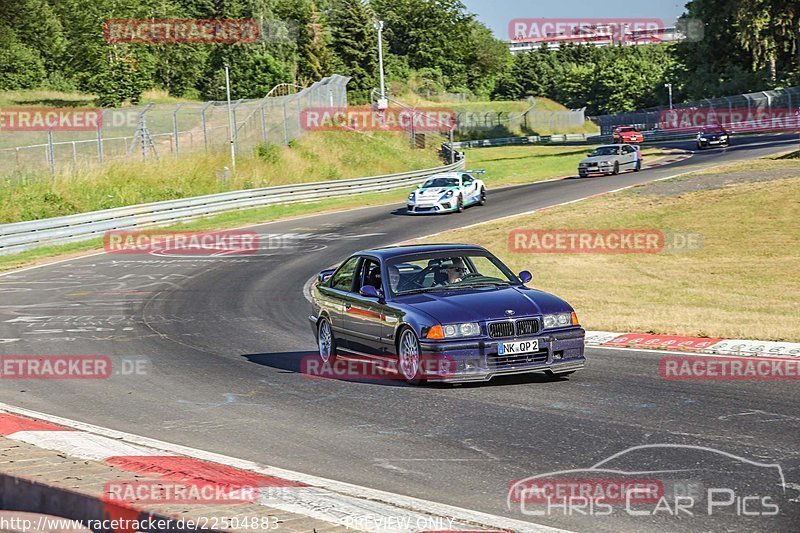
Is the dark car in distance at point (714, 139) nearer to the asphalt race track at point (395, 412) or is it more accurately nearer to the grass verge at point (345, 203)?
the grass verge at point (345, 203)

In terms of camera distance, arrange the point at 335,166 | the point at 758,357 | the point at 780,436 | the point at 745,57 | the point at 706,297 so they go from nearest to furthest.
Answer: the point at 780,436 → the point at 758,357 → the point at 706,297 → the point at 335,166 → the point at 745,57

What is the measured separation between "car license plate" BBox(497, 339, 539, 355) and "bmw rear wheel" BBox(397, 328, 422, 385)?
2.91 ft

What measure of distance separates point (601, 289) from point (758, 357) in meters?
9.74

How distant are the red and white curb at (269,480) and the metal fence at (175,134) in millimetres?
30916

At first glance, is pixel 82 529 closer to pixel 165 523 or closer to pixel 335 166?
pixel 165 523

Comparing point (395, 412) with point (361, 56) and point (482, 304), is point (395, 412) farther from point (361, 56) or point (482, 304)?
point (361, 56)

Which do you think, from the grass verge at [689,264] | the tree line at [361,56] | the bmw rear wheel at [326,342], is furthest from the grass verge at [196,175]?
the bmw rear wheel at [326,342]

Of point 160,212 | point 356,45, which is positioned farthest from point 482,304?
point 356,45

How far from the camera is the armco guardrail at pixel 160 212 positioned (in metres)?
31.2

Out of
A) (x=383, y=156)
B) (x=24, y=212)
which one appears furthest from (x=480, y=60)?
(x=24, y=212)

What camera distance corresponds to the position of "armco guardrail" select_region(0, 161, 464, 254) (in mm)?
31188

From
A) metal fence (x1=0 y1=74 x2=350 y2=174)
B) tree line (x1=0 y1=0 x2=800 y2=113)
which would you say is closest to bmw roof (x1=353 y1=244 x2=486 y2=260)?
metal fence (x1=0 y1=74 x2=350 y2=174)

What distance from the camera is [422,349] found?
10.9 metres

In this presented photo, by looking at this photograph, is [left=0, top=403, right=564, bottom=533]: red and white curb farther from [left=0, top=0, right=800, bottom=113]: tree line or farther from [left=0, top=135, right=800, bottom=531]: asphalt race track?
[left=0, top=0, right=800, bottom=113]: tree line
